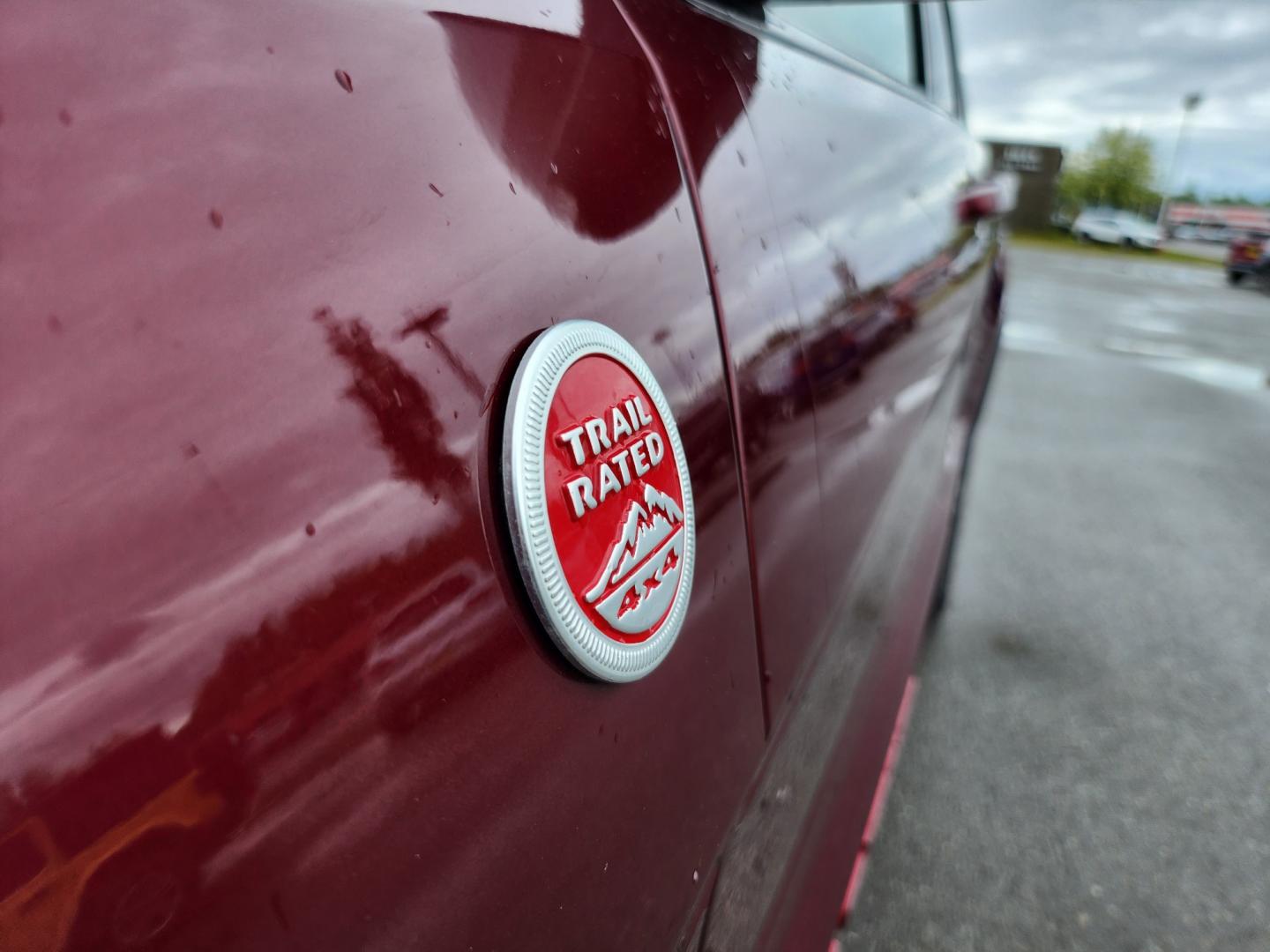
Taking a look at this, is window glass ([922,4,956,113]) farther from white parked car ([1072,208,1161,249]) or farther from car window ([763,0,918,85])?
white parked car ([1072,208,1161,249])

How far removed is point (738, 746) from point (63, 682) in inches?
24.3

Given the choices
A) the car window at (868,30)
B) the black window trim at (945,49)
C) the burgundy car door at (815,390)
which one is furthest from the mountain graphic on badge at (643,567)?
the black window trim at (945,49)

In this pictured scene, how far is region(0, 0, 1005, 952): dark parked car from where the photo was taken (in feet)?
1.28

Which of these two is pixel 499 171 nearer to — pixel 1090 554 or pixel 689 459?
pixel 689 459

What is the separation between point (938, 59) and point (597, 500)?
2810mm

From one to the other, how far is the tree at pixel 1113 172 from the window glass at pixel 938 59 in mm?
59693

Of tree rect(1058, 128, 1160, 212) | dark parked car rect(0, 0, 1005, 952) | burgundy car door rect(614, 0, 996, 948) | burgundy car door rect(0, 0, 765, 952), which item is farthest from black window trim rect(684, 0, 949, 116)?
tree rect(1058, 128, 1160, 212)

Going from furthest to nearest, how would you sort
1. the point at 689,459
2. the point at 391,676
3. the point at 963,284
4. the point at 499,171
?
the point at 963,284 → the point at 689,459 → the point at 499,171 → the point at 391,676

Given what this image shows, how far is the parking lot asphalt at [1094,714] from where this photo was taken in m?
1.79

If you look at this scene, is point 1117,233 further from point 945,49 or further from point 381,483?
point 381,483

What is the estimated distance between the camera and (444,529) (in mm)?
517

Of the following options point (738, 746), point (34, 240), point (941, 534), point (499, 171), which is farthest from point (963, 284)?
point (34, 240)

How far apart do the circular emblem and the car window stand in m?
1.02

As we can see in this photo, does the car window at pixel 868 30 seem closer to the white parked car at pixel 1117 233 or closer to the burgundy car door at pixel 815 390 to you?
the burgundy car door at pixel 815 390
